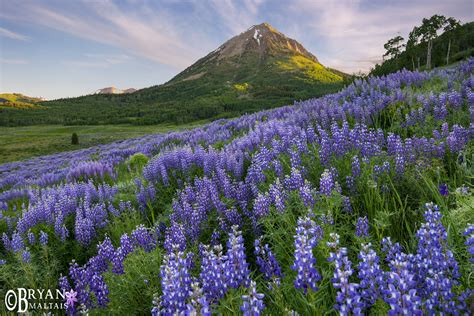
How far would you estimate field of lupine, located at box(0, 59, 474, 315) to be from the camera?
2307 millimetres

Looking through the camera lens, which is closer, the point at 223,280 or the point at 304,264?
the point at 304,264

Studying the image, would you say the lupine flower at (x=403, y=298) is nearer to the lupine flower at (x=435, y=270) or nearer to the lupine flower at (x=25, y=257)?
the lupine flower at (x=435, y=270)

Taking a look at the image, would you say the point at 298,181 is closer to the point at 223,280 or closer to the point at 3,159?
the point at 223,280

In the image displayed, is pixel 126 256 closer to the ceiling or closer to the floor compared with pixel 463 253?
closer to the floor

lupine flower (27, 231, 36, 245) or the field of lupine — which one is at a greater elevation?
the field of lupine

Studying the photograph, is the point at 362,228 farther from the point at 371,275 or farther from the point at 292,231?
the point at 371,275

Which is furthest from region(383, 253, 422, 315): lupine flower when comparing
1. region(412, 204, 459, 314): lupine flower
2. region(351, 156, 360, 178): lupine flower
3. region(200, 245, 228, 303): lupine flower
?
region(351, 156, 360, 178): lupine flower

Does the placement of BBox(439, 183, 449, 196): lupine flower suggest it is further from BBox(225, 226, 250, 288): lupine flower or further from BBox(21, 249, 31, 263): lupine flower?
BBox(21, 249, 31, 263): lupine flower

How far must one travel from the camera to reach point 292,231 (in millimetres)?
3848

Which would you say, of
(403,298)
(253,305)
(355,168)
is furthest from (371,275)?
(355,168)

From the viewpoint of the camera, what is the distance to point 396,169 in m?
4.67

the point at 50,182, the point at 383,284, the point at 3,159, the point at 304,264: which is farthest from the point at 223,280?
the point at 3,159

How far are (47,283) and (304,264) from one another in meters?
4.65

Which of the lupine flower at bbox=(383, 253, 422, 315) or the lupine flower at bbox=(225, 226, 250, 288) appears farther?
the lupine flower at bbox=(225, 226, 250, 288)
